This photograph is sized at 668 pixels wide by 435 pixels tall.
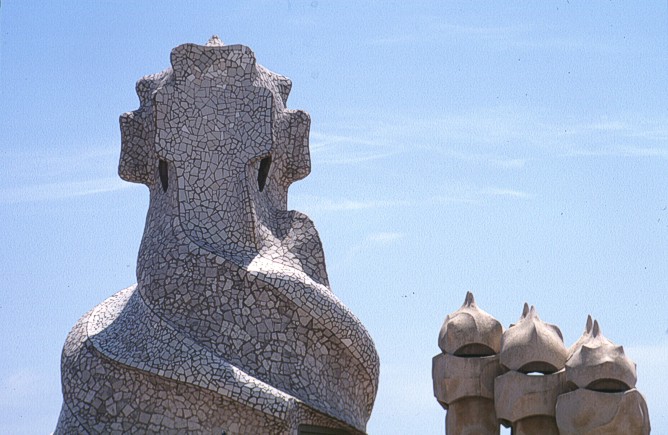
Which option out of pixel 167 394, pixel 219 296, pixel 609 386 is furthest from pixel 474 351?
pixel 167 394

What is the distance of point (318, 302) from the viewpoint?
1911 centimetres

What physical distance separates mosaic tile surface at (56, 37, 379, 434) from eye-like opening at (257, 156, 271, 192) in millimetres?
13

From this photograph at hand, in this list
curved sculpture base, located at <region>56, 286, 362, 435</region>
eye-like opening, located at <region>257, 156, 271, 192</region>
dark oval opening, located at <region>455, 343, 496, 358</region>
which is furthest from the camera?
eye-like opening, located at <region>257, 156, 271, 192</region>

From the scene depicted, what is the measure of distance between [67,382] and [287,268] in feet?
10.1

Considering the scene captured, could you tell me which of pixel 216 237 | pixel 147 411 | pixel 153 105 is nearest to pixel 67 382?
pixel 147 411

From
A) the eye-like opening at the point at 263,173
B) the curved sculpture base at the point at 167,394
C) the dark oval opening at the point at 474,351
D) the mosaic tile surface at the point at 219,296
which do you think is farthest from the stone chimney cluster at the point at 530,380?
the eye-like opening at the point at 263,173

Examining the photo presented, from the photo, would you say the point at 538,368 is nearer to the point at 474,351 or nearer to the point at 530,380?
the point at 530,380

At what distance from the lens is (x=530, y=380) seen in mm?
18188

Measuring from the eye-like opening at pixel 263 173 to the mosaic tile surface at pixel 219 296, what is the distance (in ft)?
0.04

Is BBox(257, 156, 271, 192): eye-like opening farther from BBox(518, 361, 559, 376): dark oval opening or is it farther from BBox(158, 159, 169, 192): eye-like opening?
BBox(518, 361, 559, 376): dark oval opening

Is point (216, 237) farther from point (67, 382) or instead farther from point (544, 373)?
point (544, 373)

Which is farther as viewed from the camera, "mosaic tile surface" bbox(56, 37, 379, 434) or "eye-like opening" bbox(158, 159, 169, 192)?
"eye-like opening" bbox(158, 159, 169, 192)

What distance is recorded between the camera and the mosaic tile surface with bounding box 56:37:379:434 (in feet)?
60.1

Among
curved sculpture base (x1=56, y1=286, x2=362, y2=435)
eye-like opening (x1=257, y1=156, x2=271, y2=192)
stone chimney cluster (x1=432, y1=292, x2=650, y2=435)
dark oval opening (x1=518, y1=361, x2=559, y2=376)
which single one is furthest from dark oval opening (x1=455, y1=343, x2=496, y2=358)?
eye-like opening (x1=257, y1=156, x2=271, y2=192)
